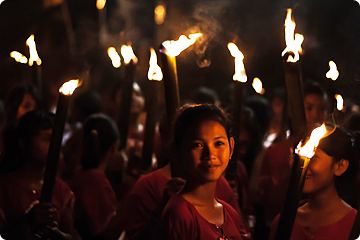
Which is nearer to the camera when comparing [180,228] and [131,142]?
[180,228]

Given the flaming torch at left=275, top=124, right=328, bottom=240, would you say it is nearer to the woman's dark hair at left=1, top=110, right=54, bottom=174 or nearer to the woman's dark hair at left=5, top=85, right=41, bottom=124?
the woman's dark hair at left=1, top=110, right=54, bottom=174

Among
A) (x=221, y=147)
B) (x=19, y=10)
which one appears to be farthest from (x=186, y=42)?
(x=19, y=10)

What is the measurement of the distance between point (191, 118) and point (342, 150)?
29.2 inches

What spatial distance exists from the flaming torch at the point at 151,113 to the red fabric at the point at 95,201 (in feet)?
1.90

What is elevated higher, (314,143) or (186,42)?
(186,42)

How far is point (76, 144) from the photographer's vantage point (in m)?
3.81

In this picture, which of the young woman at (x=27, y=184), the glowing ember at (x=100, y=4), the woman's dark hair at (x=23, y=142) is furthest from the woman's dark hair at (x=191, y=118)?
the glowing ember at (x=100, y=4)

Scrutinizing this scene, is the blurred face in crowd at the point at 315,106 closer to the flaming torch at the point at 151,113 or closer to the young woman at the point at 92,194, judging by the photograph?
the flaming torch at the point at 151,113

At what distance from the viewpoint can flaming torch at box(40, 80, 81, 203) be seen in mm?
1950

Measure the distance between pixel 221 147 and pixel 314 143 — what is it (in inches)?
16.7

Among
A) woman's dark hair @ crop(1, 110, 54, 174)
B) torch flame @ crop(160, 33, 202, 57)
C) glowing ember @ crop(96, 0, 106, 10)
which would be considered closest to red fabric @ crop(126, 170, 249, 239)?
woman's dark hair @ crop(1, 110, 54, 174)

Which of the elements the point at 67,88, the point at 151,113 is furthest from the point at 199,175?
the point at 151,113

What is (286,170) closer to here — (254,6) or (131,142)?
(131,142)

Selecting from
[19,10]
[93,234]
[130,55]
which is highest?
[19,10]
